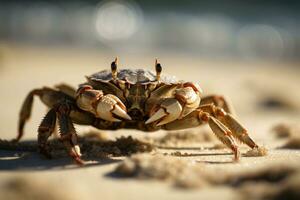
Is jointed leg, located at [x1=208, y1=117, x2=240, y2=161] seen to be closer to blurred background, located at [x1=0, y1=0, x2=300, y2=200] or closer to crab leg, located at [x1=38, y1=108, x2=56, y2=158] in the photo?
blurred background, located at [x1=0, y1=0, x2=300, y2=200]

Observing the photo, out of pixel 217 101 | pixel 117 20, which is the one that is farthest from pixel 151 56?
pixel 217 101

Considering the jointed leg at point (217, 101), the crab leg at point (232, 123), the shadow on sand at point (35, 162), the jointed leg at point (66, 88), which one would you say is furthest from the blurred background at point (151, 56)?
the jointed leg at point (66, 88)

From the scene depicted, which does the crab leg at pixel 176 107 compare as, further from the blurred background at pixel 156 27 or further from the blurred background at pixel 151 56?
the blurred background at pixel 156 27

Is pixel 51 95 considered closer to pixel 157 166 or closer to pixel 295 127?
pixel 157 166

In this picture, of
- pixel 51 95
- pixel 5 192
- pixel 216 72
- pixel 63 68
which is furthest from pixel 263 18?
pixel 5 192

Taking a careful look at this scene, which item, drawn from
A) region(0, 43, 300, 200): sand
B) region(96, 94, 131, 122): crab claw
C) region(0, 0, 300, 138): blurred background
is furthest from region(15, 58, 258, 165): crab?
region(0, 0, 300, 138): blurred background

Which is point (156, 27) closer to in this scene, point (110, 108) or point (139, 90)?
point (139, 90)

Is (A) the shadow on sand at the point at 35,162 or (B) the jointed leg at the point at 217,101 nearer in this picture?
(A) the shadow on sand at the point at 35,162
